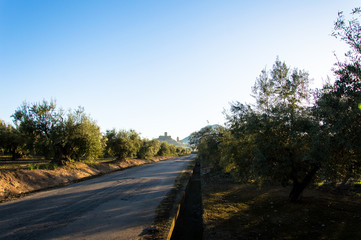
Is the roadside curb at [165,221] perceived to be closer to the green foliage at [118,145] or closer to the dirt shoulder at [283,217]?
the dirt shoulder at [283,217]

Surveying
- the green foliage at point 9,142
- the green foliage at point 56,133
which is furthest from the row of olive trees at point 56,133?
the green foliage at point 9,142

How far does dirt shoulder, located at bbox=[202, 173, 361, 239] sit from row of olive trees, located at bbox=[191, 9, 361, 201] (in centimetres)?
116

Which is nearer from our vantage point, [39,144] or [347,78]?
[347,78]

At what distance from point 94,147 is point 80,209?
47.9ft

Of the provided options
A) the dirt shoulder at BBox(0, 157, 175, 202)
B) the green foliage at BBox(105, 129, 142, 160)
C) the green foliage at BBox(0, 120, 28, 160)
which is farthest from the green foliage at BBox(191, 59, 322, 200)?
the green foliage at BBox(0, 120, 28, 160)

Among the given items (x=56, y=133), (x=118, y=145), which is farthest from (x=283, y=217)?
(x=118, y=145)

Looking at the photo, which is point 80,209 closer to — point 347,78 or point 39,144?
point 347,78

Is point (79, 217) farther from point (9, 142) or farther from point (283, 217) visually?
point (9, 142)

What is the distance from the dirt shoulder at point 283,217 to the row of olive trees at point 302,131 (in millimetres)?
1156

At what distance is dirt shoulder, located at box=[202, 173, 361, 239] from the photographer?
20.6 feet

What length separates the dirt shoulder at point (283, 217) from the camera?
6.27 metres

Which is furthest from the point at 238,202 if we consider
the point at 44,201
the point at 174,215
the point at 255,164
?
the point at 44,201

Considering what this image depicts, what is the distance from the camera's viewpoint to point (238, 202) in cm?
1086

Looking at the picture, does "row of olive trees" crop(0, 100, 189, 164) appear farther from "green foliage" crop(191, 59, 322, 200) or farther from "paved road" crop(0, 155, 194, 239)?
"green foliage" crop(191, 59, 322, 200)
